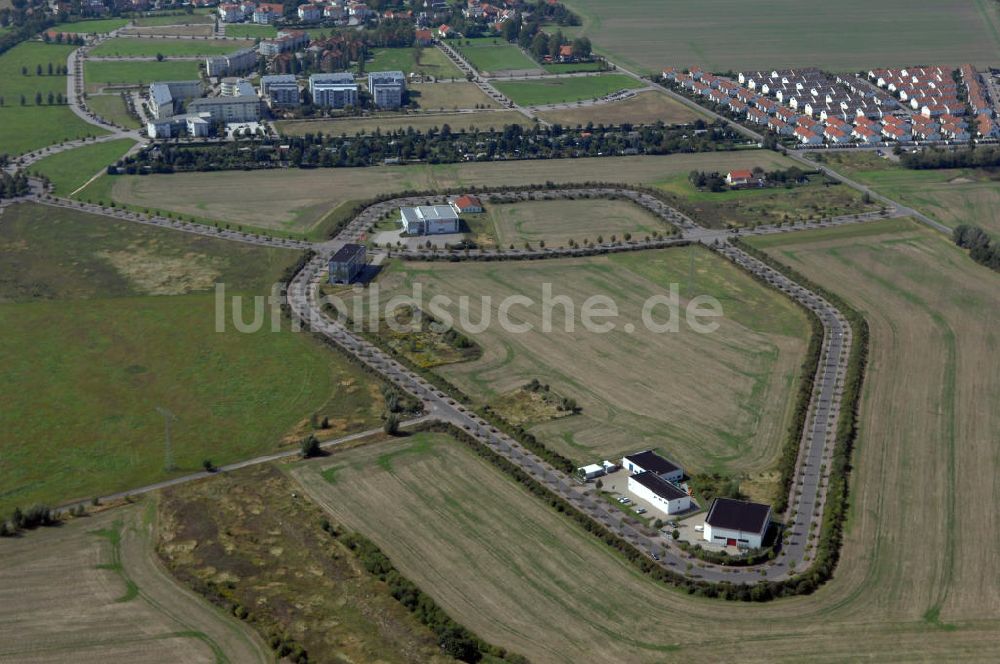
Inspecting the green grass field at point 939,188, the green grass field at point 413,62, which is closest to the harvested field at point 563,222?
the green grass field at point 939,188

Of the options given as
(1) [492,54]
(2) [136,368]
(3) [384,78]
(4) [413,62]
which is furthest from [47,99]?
(2) [136,368]

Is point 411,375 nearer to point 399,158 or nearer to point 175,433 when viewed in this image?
point 175,433

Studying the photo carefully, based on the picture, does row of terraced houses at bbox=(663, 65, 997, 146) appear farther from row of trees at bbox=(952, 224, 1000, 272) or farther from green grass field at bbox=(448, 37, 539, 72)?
row of trees at bbox=(952, 224, 1000, 272)

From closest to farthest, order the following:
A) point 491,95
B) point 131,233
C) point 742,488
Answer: point 742,488 < point 131,233 < point 491,95

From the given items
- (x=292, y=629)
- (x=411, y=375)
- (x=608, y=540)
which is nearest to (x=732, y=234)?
(x=411, y=375)

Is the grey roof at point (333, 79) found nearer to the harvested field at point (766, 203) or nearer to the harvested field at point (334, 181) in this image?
the harvested field at point (334, 181)

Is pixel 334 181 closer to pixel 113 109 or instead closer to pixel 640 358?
pixel 113 109
